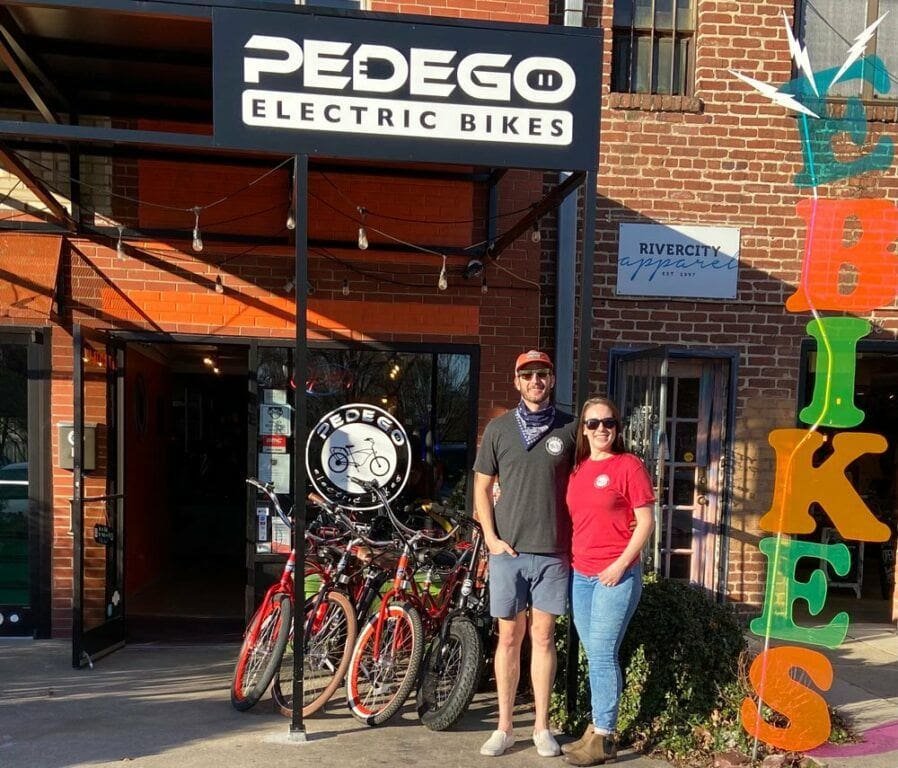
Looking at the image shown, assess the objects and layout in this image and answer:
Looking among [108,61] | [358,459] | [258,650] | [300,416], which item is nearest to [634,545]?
[300,416]

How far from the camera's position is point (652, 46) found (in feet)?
21.7

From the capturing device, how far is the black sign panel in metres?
3.91

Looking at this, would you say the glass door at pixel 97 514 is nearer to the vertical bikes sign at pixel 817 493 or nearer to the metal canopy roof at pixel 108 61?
the metal canopy roof at pixel 108 61

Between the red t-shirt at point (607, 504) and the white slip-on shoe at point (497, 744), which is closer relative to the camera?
the red t-shirt at point (607, 504)

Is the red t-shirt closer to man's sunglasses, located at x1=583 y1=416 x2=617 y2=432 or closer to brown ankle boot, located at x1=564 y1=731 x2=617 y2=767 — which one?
man's sunglasses, located at x1=583 y1=416 x2=617 y2=432

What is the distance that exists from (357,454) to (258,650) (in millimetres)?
2059

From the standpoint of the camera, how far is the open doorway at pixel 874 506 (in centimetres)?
784

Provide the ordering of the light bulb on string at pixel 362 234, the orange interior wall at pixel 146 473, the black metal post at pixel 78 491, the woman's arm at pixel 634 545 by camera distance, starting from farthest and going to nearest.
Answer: the orange interior wall at pixel 146 473 → the light bulb on string at pixel 362 234 → the black metal post at pixel 78 491 → the woman's arm at pixel 634 545

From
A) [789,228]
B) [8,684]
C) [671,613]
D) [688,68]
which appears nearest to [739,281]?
[789,228]

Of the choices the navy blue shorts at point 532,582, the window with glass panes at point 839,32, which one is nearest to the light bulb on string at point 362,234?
the navy blue shorts at point 532,582

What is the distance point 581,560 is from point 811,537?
5.83 m

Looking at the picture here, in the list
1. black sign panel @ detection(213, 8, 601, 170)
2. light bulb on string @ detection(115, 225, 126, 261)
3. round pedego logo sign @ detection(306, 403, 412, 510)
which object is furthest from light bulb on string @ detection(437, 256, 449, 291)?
light bulb on string @ detection(115, 225, 126, 261)

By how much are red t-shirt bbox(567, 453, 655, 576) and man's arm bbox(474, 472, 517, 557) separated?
0.40 m

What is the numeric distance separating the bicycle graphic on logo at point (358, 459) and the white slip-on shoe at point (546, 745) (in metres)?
2.71
